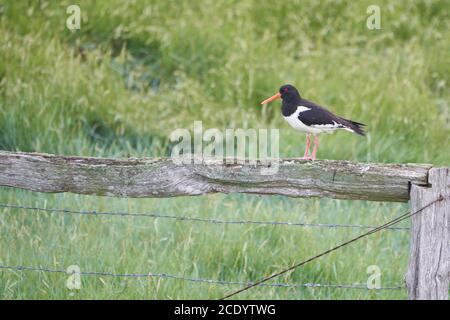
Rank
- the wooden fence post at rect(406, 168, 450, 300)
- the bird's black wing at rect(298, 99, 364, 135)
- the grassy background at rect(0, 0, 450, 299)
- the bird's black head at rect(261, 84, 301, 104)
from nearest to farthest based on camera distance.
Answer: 1. the wooden fence post at rect(406, 168, 450, 300)
2. the bird's black wing at rect(298, 99, 364, 135)
3. the bird's black head at rect(261, 84, 301, 104)
4. the grassy background at rect(0, 0, 450, 299)

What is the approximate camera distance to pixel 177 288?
18.3ft

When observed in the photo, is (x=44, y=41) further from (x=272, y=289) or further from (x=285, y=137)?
(x=272, y=289)

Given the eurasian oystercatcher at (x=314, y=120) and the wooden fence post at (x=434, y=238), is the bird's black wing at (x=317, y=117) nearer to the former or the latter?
the eurasian oystercatcher at (x=314, y=120)

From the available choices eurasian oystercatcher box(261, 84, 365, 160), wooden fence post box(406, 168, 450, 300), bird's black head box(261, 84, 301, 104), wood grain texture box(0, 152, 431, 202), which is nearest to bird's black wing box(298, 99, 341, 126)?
eurasian oystercatcher box(261, 84, 365, 160)

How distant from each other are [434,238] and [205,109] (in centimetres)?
521

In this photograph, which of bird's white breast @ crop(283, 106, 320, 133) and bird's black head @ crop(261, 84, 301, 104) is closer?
bird's white breast @ crop(283, 106, 320, 133)

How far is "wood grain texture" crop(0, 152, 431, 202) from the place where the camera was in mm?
3969

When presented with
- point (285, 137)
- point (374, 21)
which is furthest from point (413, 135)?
point (374, 21)

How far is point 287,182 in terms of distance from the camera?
405 cm

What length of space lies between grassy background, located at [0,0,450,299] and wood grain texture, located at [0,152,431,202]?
1.51m

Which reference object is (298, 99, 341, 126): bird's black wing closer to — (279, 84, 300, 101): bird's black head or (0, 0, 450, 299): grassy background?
(279, 84, 300, 101): bird's black head

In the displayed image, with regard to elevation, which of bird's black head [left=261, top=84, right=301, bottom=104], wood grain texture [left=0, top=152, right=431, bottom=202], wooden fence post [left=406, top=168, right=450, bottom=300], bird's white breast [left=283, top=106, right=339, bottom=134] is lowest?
wooden fence post [left=406, top=168, right=450, bottom=300]

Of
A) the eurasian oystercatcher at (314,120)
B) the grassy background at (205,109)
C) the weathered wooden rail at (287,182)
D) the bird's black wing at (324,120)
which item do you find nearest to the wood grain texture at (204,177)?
the weathered wooden rail at (287,182)

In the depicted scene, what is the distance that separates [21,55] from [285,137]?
10.2 feet
